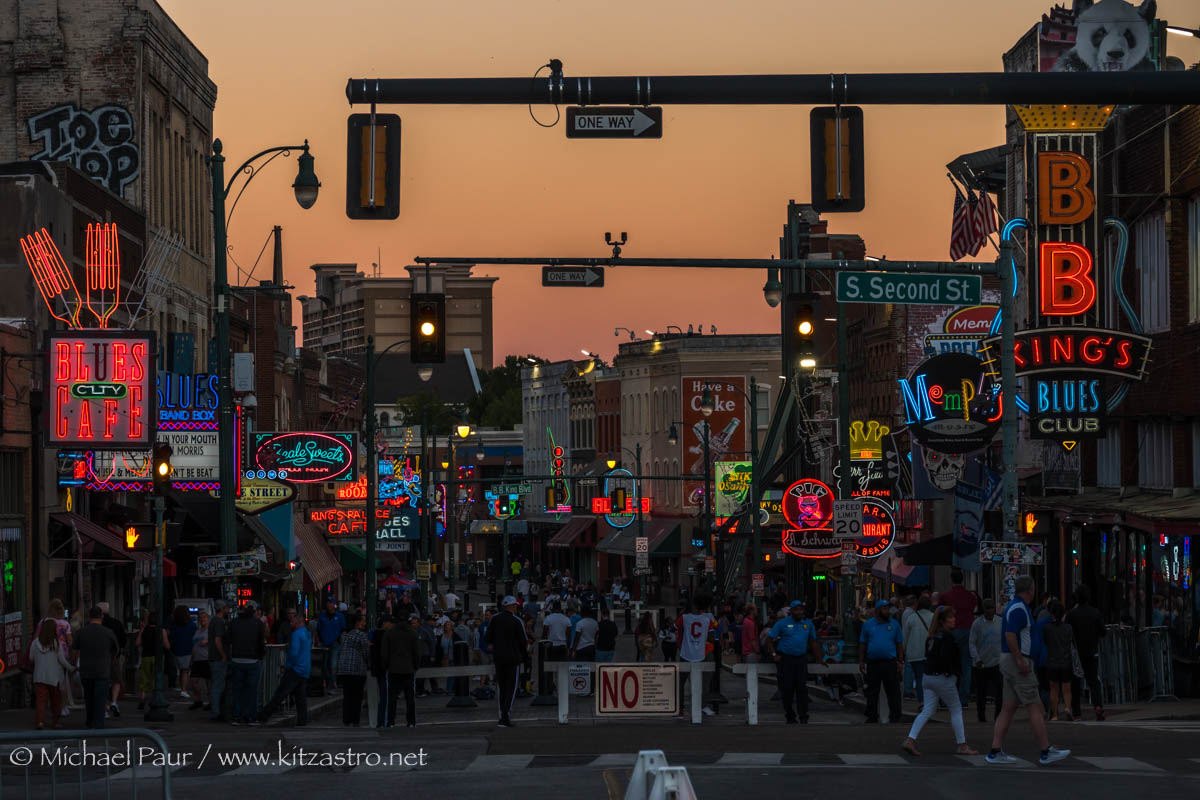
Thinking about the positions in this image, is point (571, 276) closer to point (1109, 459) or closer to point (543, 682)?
point (543, 682)

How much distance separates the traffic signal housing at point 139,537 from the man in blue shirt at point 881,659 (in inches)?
473

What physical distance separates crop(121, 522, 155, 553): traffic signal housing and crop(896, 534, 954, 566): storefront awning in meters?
16.0

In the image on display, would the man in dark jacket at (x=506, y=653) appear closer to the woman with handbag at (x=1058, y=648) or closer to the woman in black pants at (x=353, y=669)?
the woman in black pants at (x=353, y=669)

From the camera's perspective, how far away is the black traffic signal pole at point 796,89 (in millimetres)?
14516

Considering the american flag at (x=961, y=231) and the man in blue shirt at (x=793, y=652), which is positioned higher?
the american flag at (x=961, y=231)

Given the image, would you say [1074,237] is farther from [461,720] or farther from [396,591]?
[396,591]

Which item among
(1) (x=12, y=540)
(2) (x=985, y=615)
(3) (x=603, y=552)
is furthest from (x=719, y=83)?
(3) (x=603, y=552)

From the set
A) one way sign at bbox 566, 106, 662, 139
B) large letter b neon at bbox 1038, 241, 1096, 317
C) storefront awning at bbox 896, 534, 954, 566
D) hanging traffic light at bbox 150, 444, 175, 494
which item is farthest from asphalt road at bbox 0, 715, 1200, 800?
storefront awning at bbox 896, 534, 954, 566

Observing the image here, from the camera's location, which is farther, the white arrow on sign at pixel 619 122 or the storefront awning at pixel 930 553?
the storefront awning at pixel 930 553

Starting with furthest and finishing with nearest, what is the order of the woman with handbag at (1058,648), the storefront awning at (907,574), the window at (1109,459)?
the storefront awning at (907,574)
the window at (1109,459)
the woman with handbag at (1058,648)

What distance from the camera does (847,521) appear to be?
37.7m

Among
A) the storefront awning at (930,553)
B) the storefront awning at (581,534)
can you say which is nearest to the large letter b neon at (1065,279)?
the storefront awning at (930,553)

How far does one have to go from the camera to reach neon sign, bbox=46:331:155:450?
3061 centimetres

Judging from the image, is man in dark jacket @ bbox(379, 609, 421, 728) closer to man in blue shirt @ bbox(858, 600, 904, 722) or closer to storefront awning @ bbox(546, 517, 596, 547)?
man in blue shirt @ bbox(858, 600, 904, 722)
